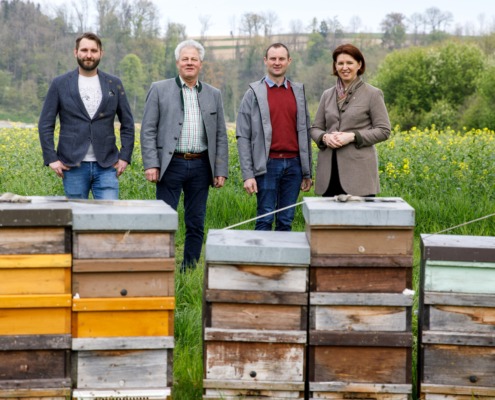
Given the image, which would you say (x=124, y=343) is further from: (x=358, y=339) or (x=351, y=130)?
(x=351, y=130)

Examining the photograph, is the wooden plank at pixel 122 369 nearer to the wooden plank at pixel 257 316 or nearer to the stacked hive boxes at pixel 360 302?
the wooden plank at pixel 257 316

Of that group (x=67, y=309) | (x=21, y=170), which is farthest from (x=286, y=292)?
(x=21, y=170)

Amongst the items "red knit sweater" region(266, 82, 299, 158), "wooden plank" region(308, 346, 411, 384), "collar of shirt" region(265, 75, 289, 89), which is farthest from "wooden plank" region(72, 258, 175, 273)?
"collar of shirt" region(265, 75, 289, 89)

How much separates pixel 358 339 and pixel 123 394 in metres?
1.29

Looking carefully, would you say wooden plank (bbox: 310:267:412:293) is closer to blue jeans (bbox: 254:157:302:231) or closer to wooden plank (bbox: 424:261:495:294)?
wooden plank (bbox: 424:261:495:294)

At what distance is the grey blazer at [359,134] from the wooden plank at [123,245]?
2137mm

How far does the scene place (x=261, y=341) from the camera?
13.3ft

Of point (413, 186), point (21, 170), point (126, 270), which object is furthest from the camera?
point (21, 170)

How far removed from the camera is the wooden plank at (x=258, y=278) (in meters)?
4.02

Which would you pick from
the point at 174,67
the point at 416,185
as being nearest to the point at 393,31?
the point at 174,67

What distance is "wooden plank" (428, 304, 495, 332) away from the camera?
13.4ft

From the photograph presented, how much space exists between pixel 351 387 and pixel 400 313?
1.57 ft

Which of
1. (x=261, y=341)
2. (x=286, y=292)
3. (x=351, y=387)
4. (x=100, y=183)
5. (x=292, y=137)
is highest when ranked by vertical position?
(x=292, y=137)

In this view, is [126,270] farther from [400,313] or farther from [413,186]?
[413,186]
